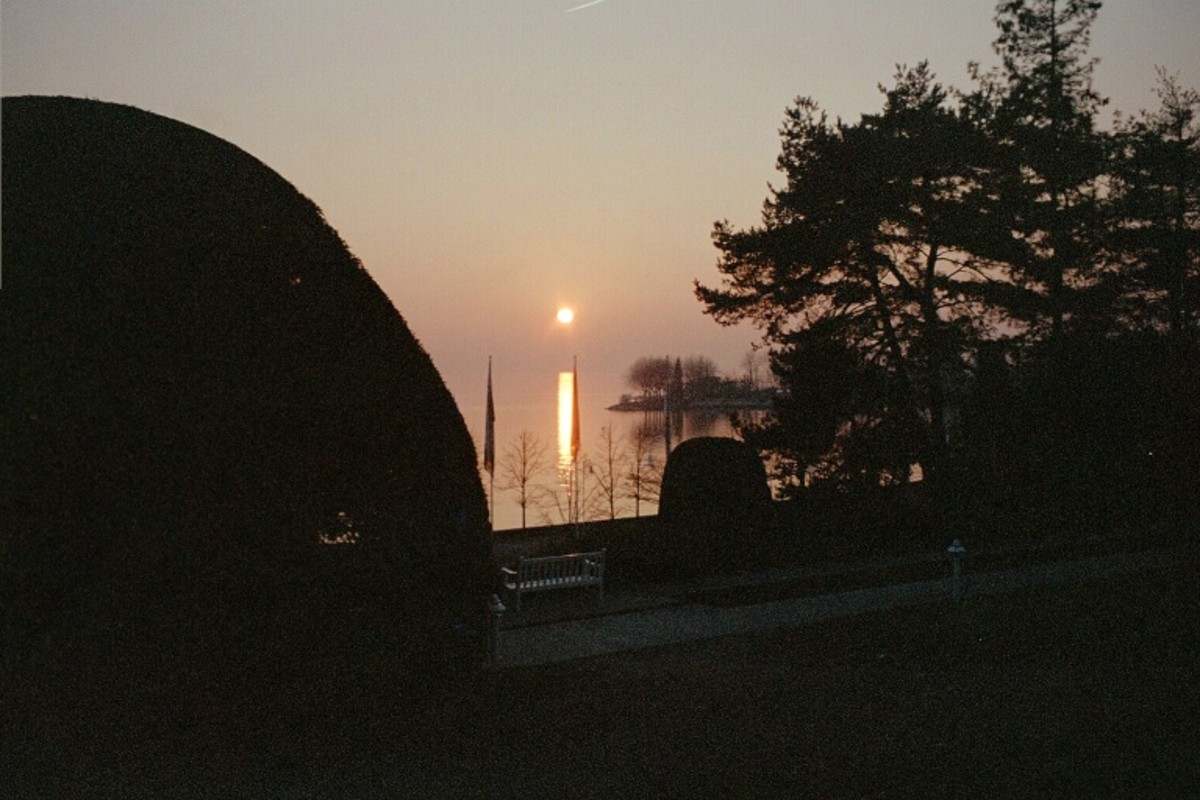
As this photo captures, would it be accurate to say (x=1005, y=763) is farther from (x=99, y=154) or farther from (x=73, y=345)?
(x=99, y=154)

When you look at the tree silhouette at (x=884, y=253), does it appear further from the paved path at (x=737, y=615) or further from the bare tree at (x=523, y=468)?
the bare tree at (x=523, y=468)

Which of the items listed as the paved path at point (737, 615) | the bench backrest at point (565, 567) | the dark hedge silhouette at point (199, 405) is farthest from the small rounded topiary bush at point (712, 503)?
the dark hedge silhouette at point (199, 405)

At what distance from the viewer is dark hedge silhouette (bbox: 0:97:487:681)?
6852 mm

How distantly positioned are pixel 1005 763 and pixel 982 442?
19.3 metres

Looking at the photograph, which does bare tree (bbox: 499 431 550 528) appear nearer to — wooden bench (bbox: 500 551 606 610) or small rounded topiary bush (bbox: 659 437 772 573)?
small rounded topiary bush (bbox: 659 437 772 573)

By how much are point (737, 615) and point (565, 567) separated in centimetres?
311

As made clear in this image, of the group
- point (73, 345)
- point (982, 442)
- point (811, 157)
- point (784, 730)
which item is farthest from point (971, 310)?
point (73, 345)

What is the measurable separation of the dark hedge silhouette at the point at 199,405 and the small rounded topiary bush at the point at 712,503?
34.3ft

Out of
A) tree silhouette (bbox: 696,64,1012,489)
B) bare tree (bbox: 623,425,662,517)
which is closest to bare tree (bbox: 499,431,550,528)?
bare tree (bbox: 623,425,662,517)

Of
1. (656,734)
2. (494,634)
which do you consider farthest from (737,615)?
(656,734)

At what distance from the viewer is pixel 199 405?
7426 mm

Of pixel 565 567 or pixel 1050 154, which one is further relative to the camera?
pixel 1050 154

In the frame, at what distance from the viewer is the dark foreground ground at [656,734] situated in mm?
6984

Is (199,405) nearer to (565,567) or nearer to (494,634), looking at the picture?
(494,634)
